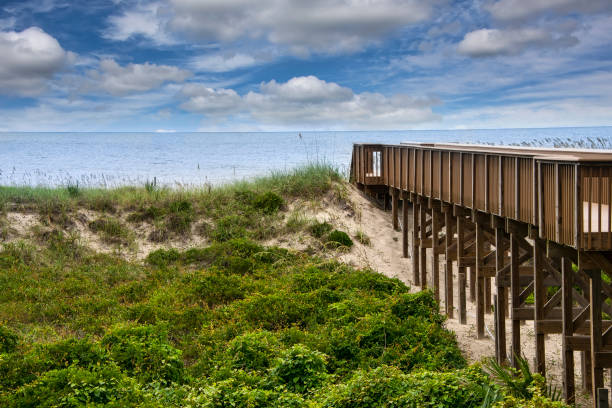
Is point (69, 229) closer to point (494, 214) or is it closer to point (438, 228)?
point (438, 228)

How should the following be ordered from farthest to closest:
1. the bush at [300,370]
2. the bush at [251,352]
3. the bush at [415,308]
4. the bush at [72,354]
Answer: the bush at [415,308], the bush at [251,352], the bush at [72,354], the bush at [300,370]

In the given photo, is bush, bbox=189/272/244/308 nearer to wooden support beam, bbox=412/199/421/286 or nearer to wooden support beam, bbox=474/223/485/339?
wooden support beam, bbox=412/199/421/286

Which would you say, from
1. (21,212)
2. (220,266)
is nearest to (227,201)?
(220,266)

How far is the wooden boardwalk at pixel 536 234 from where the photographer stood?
8977mm

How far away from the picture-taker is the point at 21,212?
2348cm

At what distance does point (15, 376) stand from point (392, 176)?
15.5 m

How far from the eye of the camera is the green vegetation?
342 inches

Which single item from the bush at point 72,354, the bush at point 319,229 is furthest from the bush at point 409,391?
the bush at point 319,229

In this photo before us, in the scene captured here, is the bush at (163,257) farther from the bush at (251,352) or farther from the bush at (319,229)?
the bush at (251,352)

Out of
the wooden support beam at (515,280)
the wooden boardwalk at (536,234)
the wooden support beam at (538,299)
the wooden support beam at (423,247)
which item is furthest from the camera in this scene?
the wooden support beam at (423,247)

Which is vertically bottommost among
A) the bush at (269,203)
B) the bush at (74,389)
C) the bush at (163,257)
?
the bush at (74,389)

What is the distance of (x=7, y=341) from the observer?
11.9m

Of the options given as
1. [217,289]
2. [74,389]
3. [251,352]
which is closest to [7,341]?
[74,389]

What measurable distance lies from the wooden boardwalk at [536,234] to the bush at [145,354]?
262 inches
